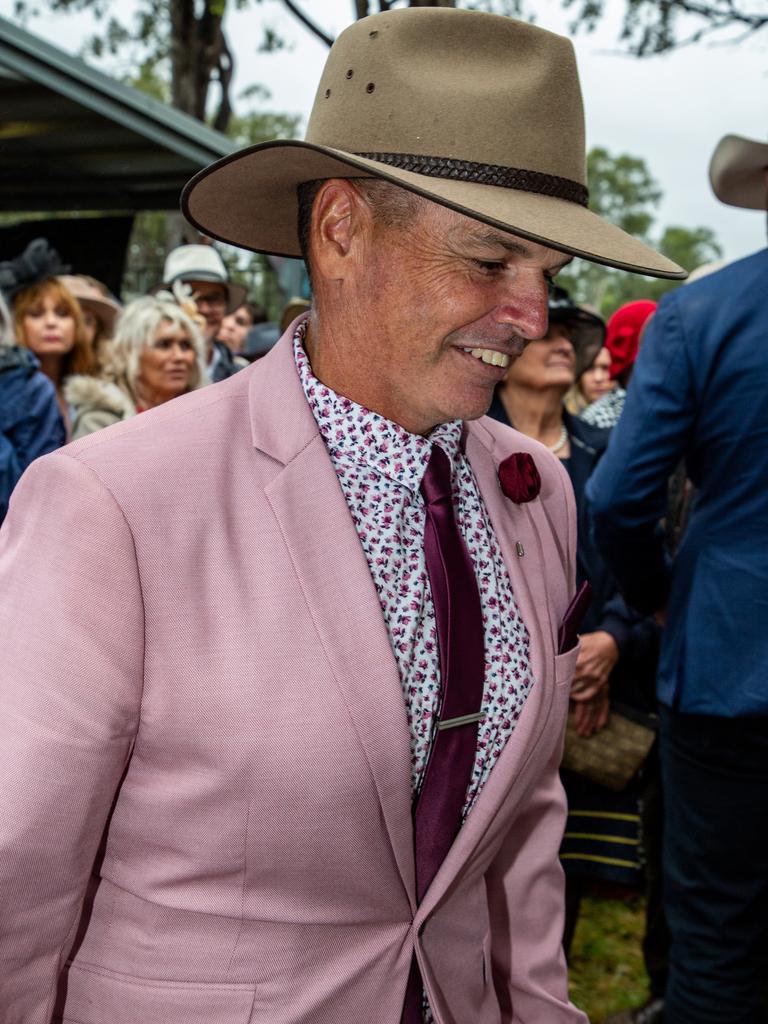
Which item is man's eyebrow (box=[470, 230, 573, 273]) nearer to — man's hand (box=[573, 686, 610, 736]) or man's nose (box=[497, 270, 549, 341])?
man's nose (box=[497, 270, 549, 341])

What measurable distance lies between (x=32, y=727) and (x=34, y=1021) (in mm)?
390

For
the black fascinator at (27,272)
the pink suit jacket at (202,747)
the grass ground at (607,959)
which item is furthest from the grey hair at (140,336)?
the pink suit jacket at (202,747)

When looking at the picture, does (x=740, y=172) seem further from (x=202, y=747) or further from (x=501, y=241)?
(x=202, y=747)

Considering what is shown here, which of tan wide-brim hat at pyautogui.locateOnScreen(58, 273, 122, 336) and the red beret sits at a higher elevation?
the red beret

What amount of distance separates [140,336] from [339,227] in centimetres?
382

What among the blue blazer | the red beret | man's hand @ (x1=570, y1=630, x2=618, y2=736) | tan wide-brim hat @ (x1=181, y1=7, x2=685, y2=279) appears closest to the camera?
tan wide-brim hat @ (x1=181, y1=7, x2=685, y2=279)

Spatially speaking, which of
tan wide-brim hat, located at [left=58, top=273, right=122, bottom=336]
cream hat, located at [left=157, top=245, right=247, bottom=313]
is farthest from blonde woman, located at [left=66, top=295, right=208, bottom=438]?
cream hat, located at [left=157, top=245, right=247, bottom=313]

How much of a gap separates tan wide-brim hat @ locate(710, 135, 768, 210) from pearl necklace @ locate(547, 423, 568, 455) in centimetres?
106

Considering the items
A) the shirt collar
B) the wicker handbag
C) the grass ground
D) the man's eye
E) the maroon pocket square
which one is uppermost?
the man's eye

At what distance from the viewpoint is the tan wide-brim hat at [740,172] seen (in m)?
2.56

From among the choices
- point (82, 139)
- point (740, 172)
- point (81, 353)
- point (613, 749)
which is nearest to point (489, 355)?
point (740, 172)

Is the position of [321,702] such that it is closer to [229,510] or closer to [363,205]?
[229,510]

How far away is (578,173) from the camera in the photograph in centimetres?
147

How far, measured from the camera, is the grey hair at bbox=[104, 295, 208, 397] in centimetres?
514
